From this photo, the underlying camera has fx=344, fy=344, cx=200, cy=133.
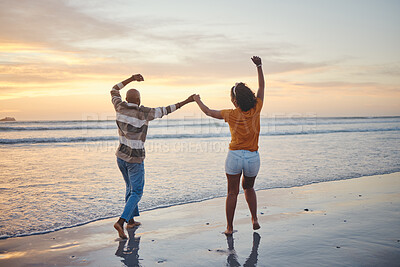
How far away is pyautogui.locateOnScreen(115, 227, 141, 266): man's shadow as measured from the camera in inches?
150

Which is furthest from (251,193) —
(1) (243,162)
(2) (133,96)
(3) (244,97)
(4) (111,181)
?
(4) (111,181)

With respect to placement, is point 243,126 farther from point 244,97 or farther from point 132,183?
point 132,183

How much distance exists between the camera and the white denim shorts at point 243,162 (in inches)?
171

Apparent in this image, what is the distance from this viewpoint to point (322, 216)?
532 cm

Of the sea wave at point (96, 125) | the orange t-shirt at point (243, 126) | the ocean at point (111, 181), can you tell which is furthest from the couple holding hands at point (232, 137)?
the sea wave at point (96, 125)

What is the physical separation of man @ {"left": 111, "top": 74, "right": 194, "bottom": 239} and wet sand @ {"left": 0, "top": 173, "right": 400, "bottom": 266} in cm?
46

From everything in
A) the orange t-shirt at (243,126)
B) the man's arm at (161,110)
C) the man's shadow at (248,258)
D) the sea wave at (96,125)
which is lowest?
A: the man's shadow at (248,258)

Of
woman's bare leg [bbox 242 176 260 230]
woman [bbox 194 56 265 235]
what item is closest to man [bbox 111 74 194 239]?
woman [bbox 194 56 265 235]

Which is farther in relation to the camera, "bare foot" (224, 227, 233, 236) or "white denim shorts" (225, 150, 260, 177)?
"bare foot" (224, 227, 233, 236)

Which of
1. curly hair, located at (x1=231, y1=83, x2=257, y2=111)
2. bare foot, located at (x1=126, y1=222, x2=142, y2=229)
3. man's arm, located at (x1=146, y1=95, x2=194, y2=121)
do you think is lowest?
Answer: bare foot, located at (x1=126, y1=222, x2=142, y2=229)

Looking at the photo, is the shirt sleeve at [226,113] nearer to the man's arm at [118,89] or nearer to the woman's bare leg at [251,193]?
the woman's bare leg at [251,193]

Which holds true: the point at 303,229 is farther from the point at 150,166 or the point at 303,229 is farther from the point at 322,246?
the point at 150,166

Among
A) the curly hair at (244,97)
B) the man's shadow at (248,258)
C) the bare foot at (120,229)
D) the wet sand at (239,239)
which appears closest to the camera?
the man's shadow at (248,258)

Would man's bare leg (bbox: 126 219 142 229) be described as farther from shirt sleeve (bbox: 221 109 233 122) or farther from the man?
shirt sleeve (bbox: 221 109 233 122)
